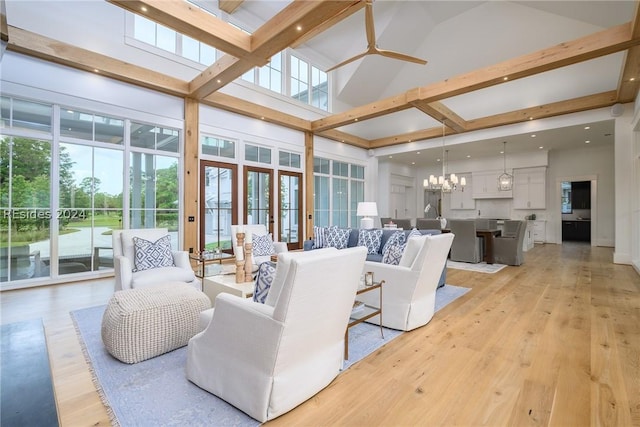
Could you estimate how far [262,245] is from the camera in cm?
465

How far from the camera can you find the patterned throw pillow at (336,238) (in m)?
4.75

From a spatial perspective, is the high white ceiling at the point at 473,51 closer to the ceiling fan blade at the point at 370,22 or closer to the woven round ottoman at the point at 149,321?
the ceiling fan blade at the point at 370,22

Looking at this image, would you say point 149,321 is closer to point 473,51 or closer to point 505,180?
point 473,51

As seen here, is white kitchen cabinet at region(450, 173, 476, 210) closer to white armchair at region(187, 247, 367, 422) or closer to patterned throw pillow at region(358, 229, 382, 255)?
patterned throw pillow at region(358, 229, 382, 255)

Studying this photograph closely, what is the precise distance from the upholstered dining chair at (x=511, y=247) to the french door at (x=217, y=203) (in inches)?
216

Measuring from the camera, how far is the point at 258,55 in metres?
3.89

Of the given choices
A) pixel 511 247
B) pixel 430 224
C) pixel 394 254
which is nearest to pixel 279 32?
pixel 394 254

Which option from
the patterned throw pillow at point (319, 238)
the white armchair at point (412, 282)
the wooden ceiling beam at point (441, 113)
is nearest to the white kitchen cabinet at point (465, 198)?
the wooden ceiling beam at point (441, 113)

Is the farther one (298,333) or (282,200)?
(282,200)

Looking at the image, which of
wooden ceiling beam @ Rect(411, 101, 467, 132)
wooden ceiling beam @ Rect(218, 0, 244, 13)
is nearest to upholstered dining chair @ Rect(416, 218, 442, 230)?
wooden ceiling beam @ Rect(411, 101, 467, 132)

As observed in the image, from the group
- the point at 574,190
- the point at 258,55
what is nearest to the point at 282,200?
the point at 258,55

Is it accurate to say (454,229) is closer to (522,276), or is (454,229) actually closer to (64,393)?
(522,276)

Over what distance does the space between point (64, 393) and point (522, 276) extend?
19.5 ft

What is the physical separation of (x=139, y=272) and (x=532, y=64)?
584 cm
